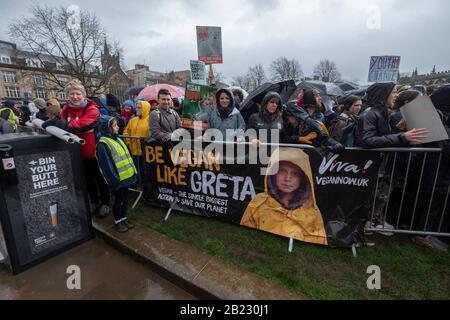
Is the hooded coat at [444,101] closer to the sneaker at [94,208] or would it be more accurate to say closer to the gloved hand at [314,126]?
the gloved hand at [314,126]

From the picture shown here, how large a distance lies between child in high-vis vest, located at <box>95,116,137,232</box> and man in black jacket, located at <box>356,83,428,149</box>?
122 inches

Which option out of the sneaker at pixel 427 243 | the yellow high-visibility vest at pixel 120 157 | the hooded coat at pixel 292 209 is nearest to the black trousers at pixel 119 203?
the yellow high-visibility vest at pixel 120 157

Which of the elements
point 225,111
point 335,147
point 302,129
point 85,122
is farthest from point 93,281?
point 302,129

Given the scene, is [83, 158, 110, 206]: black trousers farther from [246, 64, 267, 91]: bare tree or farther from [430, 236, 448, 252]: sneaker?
[246, 64, 267, 91]: bare tree

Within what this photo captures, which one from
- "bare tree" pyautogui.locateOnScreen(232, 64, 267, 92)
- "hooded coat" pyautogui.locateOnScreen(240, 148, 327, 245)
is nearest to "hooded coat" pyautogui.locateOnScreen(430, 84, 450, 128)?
"hooded coat" pyautogui.locateOnScreen(240, 148, 327, 245)

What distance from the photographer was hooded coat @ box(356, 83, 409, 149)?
2.66 metres

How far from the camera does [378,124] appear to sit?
9.21ft

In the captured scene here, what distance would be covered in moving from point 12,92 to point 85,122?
220 feet

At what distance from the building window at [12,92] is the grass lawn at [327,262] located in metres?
67.5

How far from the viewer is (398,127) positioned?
3.13 metres

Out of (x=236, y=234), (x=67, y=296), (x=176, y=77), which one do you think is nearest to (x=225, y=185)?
(x=236, y=234)

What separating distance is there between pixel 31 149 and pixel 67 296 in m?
1.67

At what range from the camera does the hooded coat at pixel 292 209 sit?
280cm
